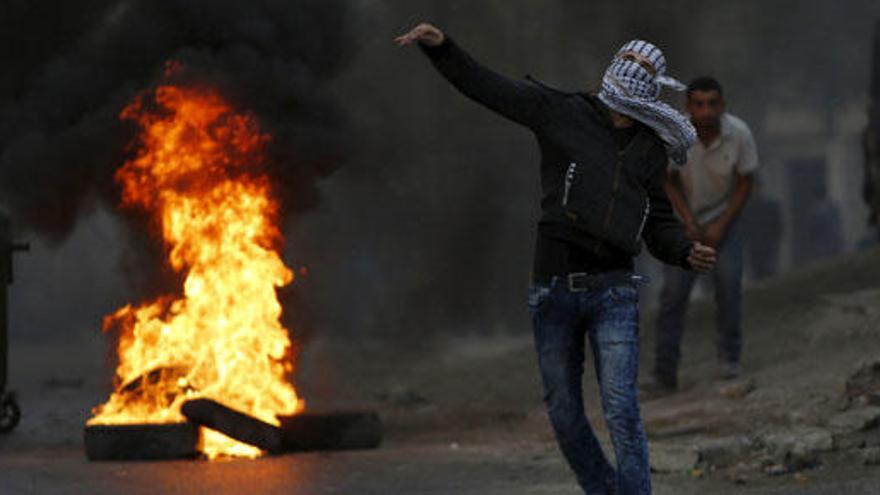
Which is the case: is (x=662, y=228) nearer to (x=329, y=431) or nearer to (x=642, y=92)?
Answer: (x=642, y=92)

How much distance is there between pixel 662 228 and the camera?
20.3 ft

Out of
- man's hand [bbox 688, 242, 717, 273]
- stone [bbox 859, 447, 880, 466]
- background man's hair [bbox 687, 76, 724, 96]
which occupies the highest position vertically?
background man's hair [bbox 687, 76, 724, 96]

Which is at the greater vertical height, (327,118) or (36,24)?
(36,24)

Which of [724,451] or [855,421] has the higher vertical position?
[855,421]

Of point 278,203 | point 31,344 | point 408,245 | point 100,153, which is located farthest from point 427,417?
point 31,344

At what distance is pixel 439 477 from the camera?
8.42 metres

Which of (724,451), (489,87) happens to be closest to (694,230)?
(724,451)

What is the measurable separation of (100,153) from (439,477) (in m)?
3.84

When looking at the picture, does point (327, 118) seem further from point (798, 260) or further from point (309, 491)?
point (798, 260)

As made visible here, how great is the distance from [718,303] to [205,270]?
3.35 metres

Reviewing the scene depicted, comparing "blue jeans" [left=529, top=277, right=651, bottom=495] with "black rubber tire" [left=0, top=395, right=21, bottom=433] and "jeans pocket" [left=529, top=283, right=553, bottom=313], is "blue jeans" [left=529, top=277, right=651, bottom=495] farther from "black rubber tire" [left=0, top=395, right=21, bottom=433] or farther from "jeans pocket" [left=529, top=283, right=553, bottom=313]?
"black rubber tire" [left=0, top=395, right=21, bottom=433]

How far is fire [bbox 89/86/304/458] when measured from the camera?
10.1 m

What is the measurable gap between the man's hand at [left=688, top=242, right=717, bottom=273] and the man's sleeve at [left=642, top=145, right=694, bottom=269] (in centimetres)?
4

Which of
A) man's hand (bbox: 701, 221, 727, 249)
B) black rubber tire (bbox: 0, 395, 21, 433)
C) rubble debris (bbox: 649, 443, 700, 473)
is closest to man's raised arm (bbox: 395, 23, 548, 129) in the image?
rubble debris (bbox: 649, 443, 700, 473)
